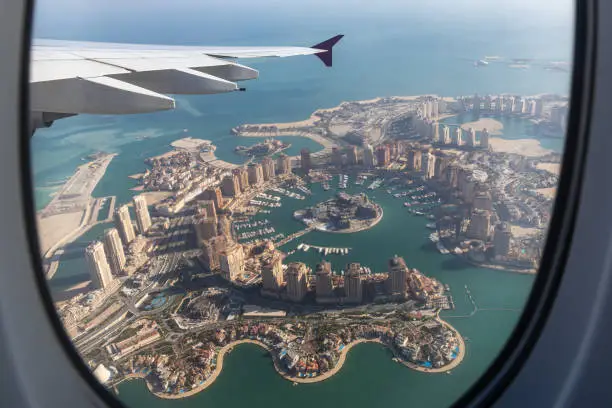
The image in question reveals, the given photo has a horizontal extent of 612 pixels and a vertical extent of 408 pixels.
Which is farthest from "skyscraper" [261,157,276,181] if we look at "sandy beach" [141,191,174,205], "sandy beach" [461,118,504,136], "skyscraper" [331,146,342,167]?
"sandy beach" [461,118,504,136]

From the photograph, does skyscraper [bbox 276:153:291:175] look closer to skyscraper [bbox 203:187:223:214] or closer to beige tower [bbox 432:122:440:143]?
skyscraper [bbox 203:187:223:214]

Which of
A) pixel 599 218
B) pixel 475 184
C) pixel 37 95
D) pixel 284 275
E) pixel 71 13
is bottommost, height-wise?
pixel 284 275

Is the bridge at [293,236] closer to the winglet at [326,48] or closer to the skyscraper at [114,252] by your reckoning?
the skyscraper at [114,252]

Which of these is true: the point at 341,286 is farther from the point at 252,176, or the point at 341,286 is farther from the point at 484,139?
the point at 484,139

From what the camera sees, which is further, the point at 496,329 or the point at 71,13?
the point at 71,13

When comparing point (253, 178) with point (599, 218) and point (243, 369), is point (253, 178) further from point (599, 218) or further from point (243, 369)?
point (599, 218)

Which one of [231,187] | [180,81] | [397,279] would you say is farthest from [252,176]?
[180,81]

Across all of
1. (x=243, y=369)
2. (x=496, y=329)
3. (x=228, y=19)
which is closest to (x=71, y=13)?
(x=243, y=369)
